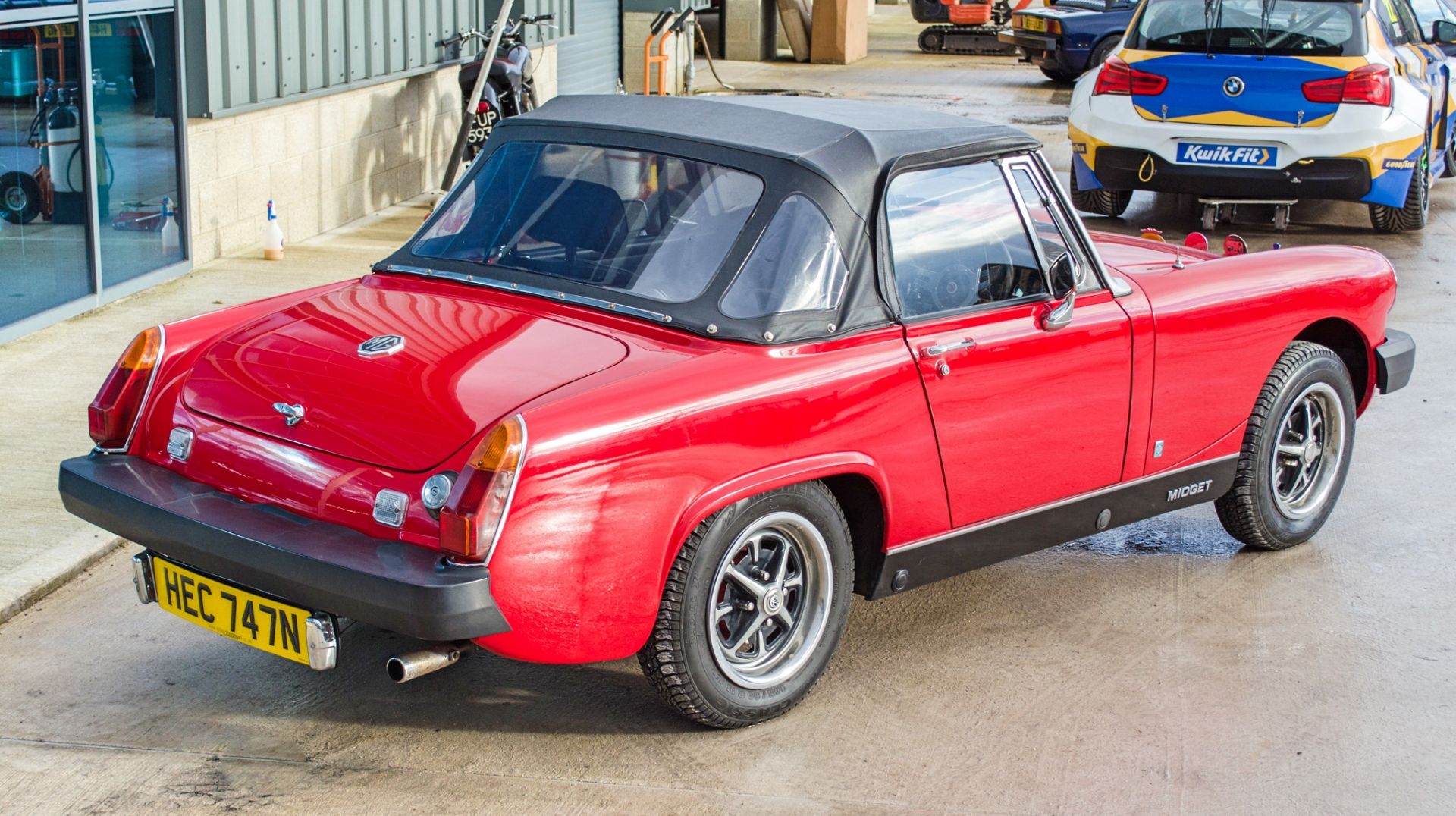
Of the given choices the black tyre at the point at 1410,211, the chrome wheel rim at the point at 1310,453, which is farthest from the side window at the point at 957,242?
the black tyre at the point at 1410,211

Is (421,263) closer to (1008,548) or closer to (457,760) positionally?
(457,760)

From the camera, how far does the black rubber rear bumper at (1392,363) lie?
596 cm

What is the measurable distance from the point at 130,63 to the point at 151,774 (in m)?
5.95

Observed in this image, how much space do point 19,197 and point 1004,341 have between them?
17.5 feet

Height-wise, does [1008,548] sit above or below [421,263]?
below

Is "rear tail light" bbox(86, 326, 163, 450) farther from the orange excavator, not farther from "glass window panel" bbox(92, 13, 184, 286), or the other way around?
the orange excavator

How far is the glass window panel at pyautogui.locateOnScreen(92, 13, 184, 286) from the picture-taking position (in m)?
8.71

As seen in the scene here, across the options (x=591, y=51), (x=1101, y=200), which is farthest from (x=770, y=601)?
(x=591, y=51)

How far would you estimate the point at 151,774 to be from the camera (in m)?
3.97

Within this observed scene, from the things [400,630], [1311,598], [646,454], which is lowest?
[1311,598]

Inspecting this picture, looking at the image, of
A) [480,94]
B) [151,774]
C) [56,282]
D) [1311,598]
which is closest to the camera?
[151,774]

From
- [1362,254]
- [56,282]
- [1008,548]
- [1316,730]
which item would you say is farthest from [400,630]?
[56,282]

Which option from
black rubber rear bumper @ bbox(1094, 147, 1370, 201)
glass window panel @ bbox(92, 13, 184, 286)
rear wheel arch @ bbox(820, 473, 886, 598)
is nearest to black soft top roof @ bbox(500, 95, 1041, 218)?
rear wheel arch @ bbox(820, 473, 886, 598)

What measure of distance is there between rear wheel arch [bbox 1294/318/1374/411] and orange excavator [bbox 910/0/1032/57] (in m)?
24.9
